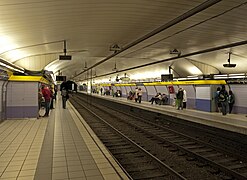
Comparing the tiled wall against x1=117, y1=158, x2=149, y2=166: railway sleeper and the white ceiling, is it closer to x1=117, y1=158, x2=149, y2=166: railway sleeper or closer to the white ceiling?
the white ceiling

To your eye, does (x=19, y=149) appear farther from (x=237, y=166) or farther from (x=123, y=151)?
(x=237, y=166)

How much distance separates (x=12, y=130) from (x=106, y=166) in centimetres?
564

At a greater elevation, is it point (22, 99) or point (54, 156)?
point (22, 99)

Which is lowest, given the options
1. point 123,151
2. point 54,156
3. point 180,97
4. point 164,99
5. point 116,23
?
point 123,151

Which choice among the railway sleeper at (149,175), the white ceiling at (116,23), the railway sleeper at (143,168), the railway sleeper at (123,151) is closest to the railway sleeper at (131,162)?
the railway sleeper at (143,168)

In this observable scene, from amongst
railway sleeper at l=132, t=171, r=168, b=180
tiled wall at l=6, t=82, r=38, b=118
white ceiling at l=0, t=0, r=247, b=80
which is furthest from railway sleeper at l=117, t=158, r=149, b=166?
tiled wall at l=6, t=82, r=38, b=118

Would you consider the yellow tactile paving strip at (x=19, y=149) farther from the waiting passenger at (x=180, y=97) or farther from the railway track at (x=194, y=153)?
the waiting passenger at (x=180, y=97)

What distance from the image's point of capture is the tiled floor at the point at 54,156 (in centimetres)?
468

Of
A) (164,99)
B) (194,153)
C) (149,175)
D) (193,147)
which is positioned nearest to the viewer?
(149,175)

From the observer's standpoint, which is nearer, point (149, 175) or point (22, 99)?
point (149, 175)

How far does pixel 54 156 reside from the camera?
5.90m

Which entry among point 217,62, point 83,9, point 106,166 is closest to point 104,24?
point 83,9

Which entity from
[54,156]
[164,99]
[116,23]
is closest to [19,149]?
[54,156]

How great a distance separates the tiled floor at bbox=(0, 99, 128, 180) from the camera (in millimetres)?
4680
